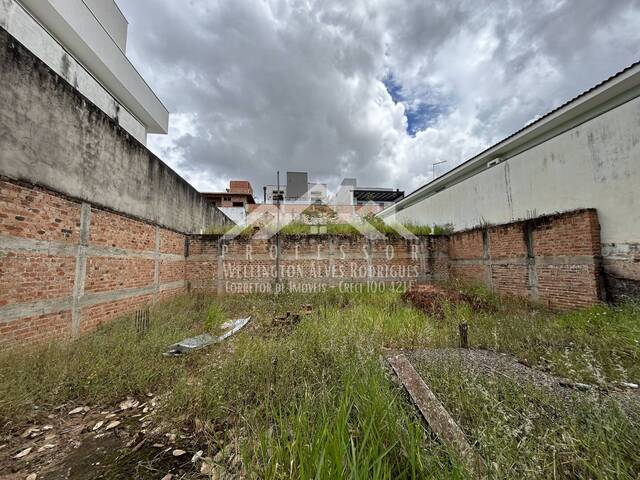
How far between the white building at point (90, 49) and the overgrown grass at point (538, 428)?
31.8 feet

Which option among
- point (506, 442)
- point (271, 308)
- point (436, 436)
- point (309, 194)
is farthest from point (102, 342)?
point (309, 194)

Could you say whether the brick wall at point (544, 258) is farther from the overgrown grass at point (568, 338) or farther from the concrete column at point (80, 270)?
the concrete column at point (80, 270)

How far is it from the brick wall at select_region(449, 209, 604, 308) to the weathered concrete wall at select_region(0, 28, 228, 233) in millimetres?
9562

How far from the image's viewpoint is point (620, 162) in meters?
5.06

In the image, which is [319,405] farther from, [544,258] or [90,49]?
[90,49]

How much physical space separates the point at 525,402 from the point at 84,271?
6224mm

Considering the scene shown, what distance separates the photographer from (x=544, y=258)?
6.01 metres

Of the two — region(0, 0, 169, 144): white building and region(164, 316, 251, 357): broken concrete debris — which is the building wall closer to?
region(0, 0, 169, 144): white building

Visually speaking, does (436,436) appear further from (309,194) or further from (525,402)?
(309,194)

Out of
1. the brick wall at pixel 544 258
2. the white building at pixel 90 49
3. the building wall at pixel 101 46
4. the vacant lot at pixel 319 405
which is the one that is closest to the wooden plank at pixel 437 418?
the vacant lot at pixel 319 405

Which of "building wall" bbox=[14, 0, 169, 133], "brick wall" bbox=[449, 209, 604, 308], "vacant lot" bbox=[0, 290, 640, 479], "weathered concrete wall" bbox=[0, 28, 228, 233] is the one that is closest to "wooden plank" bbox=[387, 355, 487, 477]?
"vacant lot" bbox=[0, 290, 640, 479]

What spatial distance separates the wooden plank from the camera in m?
1.44

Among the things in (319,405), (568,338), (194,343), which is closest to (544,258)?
(568,338)

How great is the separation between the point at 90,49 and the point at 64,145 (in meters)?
6.03
